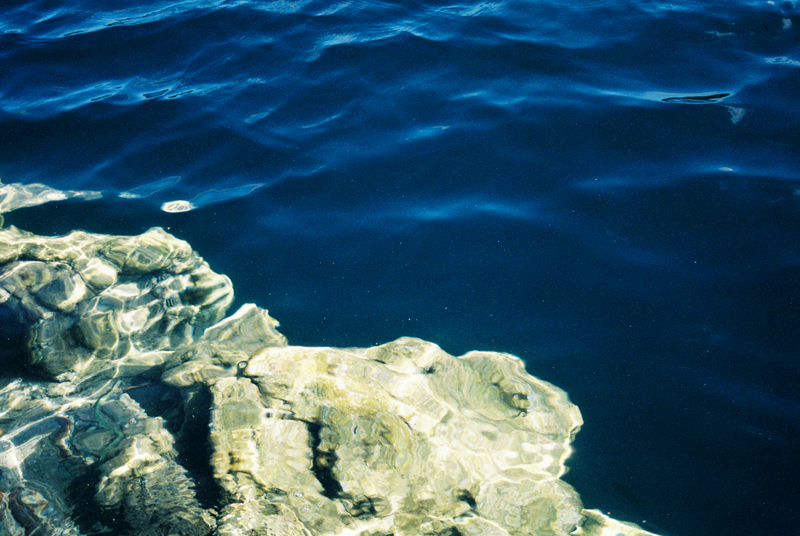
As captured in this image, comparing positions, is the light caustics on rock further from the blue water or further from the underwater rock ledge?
the blue water

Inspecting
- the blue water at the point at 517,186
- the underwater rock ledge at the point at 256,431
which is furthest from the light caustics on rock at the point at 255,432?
the blue water at the point at 517,186

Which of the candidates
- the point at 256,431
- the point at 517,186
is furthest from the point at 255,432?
the point at 517,186

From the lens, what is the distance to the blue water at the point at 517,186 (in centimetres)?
308

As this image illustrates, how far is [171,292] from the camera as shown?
3.92 metres

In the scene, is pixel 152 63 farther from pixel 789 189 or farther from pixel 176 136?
pixel 789 189

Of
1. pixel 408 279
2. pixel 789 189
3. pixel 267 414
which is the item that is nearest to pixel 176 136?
pixel 408 279

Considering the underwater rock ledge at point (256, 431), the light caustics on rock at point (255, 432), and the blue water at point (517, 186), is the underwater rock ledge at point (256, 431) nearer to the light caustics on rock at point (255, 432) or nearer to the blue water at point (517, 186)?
the light caustics on rock at point (255, 432)

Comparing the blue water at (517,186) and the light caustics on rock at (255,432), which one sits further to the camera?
the blue water at (517,186)

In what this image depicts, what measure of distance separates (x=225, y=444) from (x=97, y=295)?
1.88 metres

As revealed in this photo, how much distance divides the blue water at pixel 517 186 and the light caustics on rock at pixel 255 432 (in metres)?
0.28

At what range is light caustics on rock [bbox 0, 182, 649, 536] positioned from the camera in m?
2.52

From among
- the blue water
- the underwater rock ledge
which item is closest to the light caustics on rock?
the underwater rock ledge

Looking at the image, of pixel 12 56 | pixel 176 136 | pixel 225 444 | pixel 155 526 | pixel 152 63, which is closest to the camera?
pixel 155 526

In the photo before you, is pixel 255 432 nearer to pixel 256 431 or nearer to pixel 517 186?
pixel 256 431
